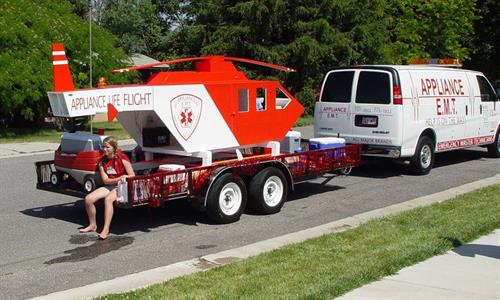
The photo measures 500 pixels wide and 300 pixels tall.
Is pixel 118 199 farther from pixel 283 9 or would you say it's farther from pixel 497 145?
pixel 283 9

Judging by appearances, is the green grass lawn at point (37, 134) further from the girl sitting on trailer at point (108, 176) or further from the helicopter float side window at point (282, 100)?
the girl sitting on trailer at point (108, 176)

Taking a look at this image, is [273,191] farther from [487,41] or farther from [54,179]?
[487,41]

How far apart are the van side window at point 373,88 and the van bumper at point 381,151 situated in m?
0.87

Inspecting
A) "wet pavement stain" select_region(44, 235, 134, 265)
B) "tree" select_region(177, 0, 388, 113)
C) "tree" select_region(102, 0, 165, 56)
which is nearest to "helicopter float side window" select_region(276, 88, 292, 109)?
"wet pavement stain" select_region(44, 235, 134, 265)

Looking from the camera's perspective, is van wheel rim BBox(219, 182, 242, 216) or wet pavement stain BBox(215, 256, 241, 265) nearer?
wet pavement stain BBox(215, 256, 241, 265)

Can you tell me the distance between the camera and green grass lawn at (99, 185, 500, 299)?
577 centimetres

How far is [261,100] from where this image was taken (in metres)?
9.84

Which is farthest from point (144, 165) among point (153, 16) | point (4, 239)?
point (153, 16)

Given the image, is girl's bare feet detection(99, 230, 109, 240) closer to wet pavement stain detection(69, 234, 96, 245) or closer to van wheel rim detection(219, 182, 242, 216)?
wet pavement stain detection(69, 234, 96, 245)

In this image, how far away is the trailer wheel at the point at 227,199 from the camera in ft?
28.5

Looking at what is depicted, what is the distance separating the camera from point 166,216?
31.6 ft

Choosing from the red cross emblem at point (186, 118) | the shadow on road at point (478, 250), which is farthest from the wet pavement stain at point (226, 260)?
the shadow on road at point (478, 250)

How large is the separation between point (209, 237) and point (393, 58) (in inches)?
1043

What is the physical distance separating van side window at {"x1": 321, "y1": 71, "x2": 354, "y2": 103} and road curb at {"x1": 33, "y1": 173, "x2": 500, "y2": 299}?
10.7 ft
